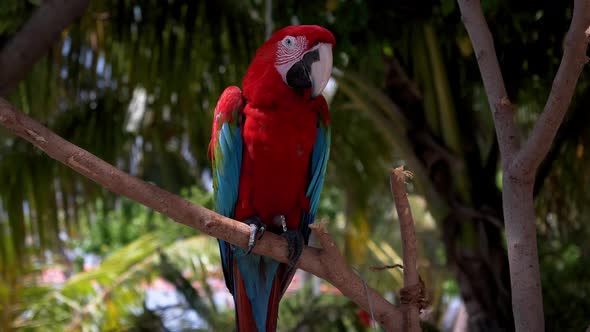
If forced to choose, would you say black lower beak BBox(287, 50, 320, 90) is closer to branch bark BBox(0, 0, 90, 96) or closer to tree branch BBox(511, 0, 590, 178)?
tree branch BBox(511, 0, 590, 178)

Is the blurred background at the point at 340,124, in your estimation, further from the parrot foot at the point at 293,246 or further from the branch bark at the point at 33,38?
the parrot foot at the point at 293,246

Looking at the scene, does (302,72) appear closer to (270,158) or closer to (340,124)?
(270,158)

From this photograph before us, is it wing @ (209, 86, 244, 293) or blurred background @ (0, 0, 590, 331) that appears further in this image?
blurred background @ (0, 0, 590, 331)

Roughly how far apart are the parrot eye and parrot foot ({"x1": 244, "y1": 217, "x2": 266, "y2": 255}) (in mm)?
430

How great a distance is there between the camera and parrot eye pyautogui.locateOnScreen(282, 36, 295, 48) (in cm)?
152

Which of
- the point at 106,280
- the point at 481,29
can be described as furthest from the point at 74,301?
the point at 481,29

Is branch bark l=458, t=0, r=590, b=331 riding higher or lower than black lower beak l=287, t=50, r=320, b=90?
lower

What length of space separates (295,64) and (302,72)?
3cm

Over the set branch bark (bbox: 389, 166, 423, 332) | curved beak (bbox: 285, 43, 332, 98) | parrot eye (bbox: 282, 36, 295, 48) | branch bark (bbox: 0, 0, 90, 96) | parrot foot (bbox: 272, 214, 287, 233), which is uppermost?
branch bark (bbox: 0, 0, 90, 96)

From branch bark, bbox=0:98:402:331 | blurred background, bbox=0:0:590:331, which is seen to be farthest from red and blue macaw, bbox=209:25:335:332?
blurred background, bbox=0:0:590:331

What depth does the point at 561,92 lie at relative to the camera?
1202 millimetres

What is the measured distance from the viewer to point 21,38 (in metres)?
2.03

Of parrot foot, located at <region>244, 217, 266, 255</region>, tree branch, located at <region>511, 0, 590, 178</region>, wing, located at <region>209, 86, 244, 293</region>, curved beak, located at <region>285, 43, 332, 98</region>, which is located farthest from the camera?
wing, located at <region>209, 86, 244, 293</region>

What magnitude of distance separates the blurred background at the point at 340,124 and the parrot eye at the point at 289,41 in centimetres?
44
